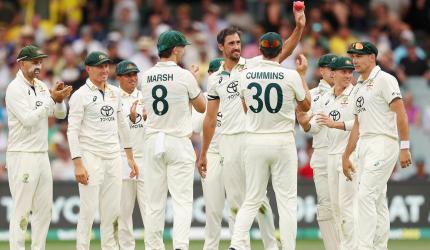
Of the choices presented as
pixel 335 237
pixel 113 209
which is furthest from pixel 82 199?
pixel 335 237

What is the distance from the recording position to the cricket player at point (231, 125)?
540 inches

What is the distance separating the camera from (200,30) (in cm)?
2344

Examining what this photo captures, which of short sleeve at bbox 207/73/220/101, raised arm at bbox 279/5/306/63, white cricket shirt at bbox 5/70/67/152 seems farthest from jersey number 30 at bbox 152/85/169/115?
raised arm at bbox 279/5/306/63

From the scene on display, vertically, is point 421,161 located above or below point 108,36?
below

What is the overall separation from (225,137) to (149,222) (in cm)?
136

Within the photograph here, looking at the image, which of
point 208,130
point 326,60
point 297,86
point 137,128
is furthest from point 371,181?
point 137,128

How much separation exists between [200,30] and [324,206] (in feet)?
31.1

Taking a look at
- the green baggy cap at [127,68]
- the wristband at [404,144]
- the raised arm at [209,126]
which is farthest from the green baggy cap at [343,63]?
the green baggy cap at [127,68]

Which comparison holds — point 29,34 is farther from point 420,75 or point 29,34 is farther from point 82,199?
point 82,199

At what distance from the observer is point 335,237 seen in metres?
14.5

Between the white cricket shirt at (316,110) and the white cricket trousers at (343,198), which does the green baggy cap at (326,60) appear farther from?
the white cricket trousers at (343,198)

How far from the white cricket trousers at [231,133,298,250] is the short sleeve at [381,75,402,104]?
1.09 meters

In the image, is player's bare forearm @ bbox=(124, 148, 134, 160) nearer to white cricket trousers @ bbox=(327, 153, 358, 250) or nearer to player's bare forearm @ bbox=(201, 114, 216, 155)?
player's bare forearm @ bbox=(201, 114, 216, 155)

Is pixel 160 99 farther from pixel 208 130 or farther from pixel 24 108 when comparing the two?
pixel 24 108
